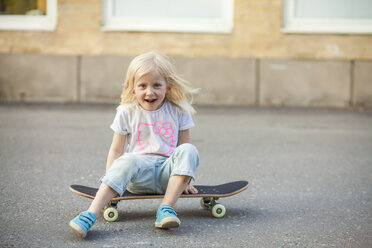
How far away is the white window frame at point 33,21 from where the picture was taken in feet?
35.3

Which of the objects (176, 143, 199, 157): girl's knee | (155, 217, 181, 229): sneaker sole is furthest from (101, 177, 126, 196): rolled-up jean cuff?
(176, 143, 199, 157): girl's knee

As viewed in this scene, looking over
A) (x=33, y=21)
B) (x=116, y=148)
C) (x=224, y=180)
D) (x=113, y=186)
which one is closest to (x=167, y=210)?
(x=113, y=186)

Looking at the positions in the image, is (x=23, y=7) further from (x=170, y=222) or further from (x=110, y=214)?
(x=170, y=222)

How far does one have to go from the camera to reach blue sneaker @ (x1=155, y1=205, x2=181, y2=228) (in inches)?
135

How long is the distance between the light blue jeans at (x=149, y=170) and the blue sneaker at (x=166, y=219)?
241 mm

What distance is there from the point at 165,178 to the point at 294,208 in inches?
41.5

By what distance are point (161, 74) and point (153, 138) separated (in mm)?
430

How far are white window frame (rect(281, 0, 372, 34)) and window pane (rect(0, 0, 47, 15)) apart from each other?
455 centimetres

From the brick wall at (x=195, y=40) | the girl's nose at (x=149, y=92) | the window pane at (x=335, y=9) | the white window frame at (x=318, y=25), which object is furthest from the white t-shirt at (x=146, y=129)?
the window pane at (x=335, y=9)

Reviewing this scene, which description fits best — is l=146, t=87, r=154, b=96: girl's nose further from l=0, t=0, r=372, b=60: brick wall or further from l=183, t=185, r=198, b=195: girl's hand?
l=0, t=0, r=372, b=60: brick wall

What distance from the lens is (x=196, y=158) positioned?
3715mm

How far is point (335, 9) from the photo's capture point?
37.1ft

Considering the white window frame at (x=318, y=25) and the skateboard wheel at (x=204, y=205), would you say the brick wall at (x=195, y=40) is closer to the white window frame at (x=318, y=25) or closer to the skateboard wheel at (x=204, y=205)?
the white window frame at (x=318, y=25)

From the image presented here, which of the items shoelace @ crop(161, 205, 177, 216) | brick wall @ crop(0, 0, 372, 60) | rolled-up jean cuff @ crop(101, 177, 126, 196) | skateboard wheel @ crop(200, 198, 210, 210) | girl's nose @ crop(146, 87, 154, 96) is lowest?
skateboard wheel @ crop(200, 198, 210, 210)
